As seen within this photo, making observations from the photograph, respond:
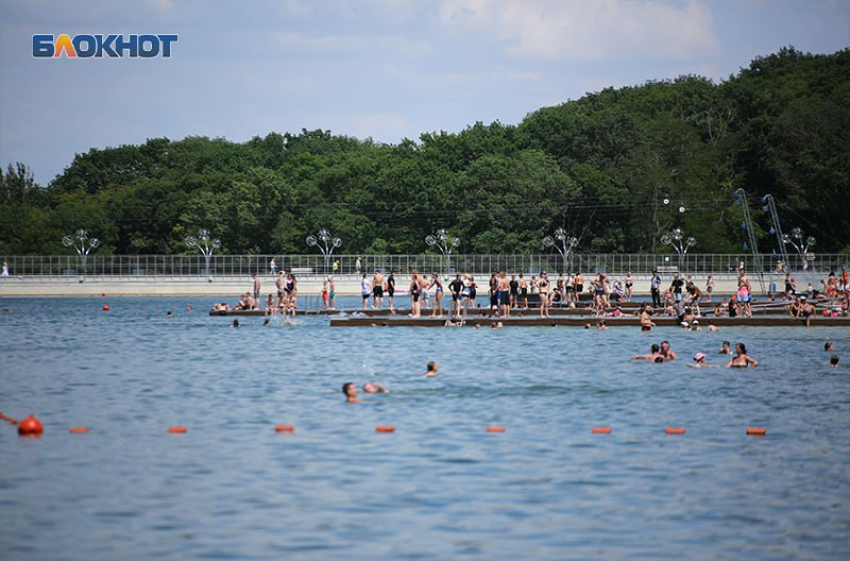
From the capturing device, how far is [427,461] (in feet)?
59.6

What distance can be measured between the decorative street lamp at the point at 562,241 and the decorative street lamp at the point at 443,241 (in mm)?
7343

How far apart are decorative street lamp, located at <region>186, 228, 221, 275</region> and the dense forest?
141 centimetres

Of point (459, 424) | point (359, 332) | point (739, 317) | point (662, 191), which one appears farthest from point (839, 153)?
point (459, 424)

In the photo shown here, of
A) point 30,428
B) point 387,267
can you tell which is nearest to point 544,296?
point 30,428

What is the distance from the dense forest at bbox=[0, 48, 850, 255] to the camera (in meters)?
98.9

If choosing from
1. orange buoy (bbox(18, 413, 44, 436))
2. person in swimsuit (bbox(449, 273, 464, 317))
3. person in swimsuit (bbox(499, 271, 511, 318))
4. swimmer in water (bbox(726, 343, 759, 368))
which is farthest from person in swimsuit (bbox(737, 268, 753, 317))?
orange buoy (bbox(18, 413, 44, 436))

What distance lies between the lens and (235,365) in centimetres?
3375

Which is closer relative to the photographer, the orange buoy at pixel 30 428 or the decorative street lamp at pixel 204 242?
the orange buoy at pixel 30 428

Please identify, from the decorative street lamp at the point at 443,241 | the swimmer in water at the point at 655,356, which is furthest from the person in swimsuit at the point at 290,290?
the decorative street lamp at the point at 443,241

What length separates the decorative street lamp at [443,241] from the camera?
303ft

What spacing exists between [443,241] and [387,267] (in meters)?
8.47

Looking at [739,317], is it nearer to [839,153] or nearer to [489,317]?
[489,317]

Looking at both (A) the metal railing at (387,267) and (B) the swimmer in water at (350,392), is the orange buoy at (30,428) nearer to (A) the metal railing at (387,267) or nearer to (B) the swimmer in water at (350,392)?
(B) the swimmer in water at (350,392)

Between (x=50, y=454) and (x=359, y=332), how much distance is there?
28.0 meters
